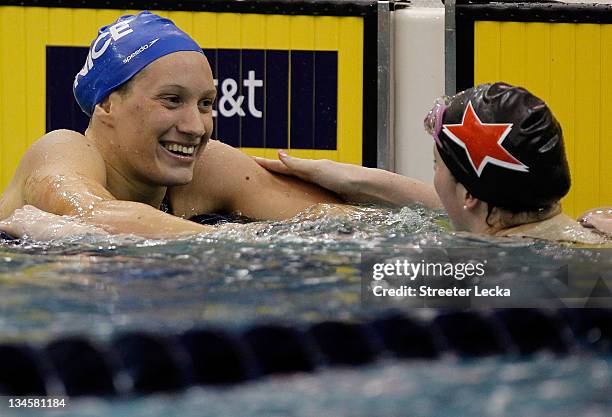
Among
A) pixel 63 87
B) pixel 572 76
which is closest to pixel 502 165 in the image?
pixel 572 76

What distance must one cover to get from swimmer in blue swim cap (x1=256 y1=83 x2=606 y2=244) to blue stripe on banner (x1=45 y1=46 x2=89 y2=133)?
2642 millimetres

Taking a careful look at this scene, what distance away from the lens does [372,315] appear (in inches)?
70.3

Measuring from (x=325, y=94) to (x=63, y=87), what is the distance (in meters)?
1.27

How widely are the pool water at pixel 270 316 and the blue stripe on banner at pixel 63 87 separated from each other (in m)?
2.63

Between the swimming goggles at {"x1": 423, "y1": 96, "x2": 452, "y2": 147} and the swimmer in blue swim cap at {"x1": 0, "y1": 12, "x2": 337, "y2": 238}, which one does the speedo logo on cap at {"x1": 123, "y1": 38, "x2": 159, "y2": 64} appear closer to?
the swimmer in blue swim cap at {"x1": 0, "y1": 12, "x2": 337, "y2": 238}

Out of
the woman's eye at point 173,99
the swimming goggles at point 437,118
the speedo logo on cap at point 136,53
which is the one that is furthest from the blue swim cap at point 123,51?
the swimming goggles at point 437,118

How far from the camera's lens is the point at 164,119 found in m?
3.05

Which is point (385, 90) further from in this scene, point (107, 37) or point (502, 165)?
point (502, 165)

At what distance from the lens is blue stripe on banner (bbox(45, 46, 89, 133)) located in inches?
193

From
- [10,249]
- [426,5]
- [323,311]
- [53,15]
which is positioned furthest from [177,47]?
[426,5]

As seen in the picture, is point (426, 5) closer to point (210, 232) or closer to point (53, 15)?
point (53, 15)

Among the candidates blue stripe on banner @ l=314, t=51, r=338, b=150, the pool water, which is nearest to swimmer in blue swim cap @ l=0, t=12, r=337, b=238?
the pool water

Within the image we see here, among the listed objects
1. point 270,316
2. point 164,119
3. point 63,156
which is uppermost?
point 164,119

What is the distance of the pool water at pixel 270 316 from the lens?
5.11 ft
